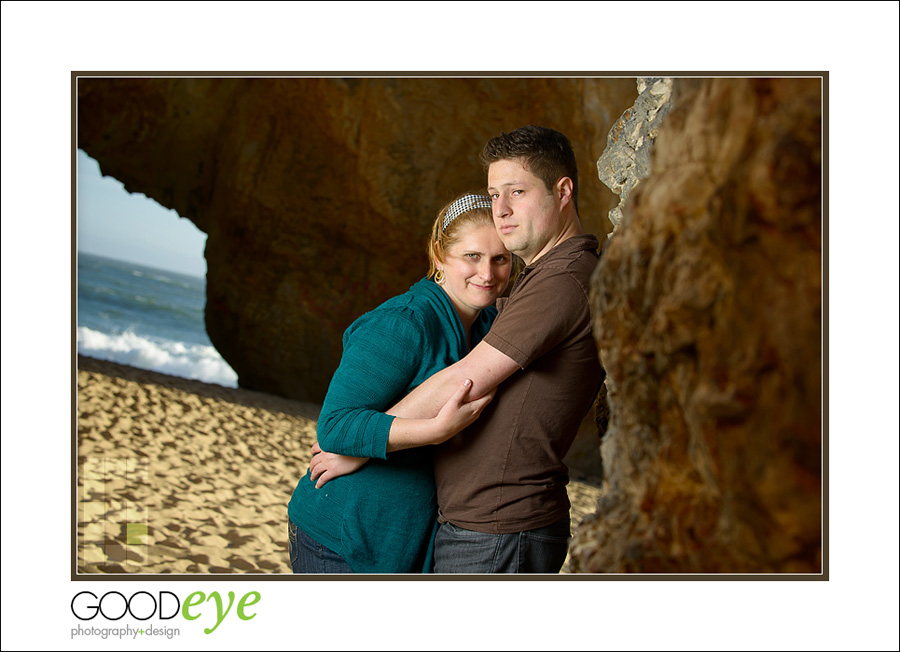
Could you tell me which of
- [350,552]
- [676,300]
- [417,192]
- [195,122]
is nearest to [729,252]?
[676,300]

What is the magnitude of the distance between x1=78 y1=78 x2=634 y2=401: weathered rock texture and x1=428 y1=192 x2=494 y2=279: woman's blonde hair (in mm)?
4356

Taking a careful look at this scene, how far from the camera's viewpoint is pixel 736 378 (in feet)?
3.22

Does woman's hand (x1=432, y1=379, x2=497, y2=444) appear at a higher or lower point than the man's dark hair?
lower

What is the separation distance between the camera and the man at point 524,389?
141cm

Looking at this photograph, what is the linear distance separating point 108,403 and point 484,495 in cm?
429

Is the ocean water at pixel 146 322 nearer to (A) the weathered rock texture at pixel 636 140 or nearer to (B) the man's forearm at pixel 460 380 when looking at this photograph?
(A) the weathered rock texture at pixel 636 140

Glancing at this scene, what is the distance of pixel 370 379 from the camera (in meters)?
1.49

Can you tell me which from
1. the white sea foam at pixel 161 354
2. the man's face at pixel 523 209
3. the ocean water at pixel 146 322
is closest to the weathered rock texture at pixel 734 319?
the man's face at pixel 523 209

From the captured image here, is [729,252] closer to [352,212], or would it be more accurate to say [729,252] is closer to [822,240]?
[822,240]

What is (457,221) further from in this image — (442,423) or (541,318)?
(442,423)

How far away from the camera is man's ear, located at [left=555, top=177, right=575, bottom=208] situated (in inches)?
59.4

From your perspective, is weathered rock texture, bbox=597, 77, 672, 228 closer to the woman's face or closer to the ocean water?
the woman's face

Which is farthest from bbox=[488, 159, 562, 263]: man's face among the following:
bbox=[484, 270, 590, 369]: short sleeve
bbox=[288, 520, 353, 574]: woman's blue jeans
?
bbox=[288, 520, 353, 574]: woman's blue jeans

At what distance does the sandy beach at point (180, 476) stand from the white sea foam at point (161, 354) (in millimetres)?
10410
